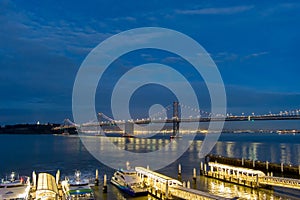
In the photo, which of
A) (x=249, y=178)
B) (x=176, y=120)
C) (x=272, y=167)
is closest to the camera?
(x=249, y=178)

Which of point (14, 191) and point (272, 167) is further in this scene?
point (272, 167)

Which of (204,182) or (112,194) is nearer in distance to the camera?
(112,194)

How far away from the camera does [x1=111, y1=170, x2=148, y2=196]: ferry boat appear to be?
18.9 metres

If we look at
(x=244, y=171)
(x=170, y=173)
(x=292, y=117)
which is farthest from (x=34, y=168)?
(x=292, y=117)

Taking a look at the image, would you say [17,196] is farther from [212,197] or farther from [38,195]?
[212,197]

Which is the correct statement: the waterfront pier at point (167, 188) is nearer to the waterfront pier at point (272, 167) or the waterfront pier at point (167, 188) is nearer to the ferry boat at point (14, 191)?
the ferry boat at point (14, 191)

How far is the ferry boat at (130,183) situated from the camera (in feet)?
61.9

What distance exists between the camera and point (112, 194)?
19438 mm

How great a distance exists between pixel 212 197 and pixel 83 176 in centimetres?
1417

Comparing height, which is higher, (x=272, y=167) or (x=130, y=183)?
(x=272, y=167)

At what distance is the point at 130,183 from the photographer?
776 inches

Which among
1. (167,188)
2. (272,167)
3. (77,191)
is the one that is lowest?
(77,191)

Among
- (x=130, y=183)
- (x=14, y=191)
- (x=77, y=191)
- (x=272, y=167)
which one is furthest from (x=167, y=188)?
(x=272, y=167)

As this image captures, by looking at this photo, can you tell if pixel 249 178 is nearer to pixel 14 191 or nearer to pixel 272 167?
pixel 272 167
